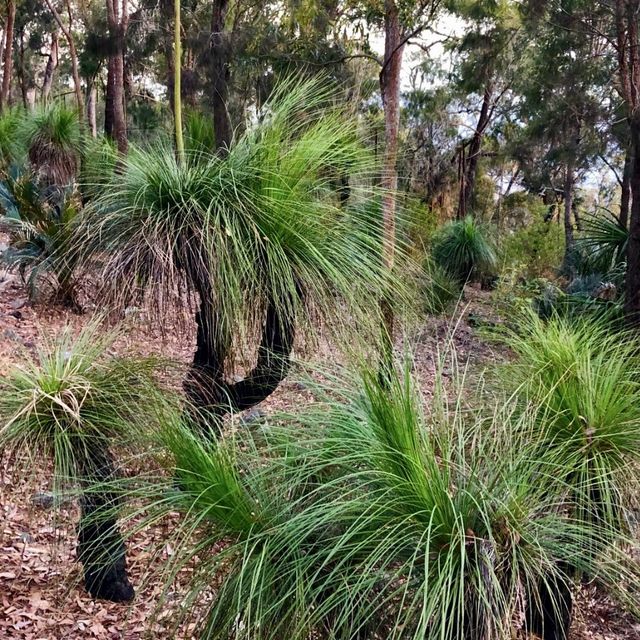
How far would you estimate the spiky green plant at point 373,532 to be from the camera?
1.38 meters

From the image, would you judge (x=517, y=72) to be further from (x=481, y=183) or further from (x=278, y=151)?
(x=278, y=151)

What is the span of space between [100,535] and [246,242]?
1.11 m

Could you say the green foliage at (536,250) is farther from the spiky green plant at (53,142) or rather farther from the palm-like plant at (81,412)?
the palm-like plant at (81,412)

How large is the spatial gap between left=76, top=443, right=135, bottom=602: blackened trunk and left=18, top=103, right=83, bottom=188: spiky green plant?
6.64 m

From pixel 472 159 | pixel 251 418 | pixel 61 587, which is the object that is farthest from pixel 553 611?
pixel 472 159

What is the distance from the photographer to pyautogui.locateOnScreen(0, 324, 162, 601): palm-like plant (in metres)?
2.03

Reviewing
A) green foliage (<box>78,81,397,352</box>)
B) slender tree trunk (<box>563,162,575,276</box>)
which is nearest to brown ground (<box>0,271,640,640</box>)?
green foliage (<box>78,81,397,352</box>)

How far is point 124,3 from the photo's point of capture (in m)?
10.1

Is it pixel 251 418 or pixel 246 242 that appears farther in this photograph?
pixel 251 418

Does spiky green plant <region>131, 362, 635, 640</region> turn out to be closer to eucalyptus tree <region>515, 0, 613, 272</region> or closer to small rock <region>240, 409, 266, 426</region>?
small rock <region>240, 409, 266, 426</region>

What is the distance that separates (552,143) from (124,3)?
759 centimetres

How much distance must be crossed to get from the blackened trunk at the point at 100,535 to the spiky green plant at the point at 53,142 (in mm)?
6635

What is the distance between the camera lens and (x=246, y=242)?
7.56ft

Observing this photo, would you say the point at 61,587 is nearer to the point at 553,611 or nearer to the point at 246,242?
the point at 246,242
